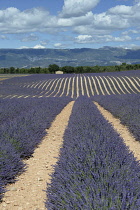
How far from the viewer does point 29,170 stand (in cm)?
472

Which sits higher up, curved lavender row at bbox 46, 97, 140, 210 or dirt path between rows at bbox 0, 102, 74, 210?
curved lavender row at bbox 46, 97, 140, 210

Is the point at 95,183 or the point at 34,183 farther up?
the point at 95,183

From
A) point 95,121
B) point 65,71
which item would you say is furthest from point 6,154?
point 65,71

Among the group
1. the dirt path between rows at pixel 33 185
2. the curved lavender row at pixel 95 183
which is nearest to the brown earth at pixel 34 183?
the dirt path between rows at pixel 33 185

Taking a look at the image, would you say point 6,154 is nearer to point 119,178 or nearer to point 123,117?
point 119,178

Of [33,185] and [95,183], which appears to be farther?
[33,185]

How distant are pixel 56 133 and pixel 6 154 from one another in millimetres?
3841

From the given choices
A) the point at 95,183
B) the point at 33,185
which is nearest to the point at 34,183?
the point at 33,185

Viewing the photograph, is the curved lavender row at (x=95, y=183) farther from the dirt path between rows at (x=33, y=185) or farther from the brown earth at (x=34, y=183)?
the dirt path between rows at (x=33, y=185)

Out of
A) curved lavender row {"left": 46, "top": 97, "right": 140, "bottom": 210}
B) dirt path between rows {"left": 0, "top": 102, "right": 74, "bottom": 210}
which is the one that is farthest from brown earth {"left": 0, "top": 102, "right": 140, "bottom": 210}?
curved lavender row {"left": 46, "top": 97, "right": 140, "bottom": 210}

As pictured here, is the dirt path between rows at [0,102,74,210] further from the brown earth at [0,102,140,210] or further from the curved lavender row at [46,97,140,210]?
the curved lavender row at [46,97,140,210]

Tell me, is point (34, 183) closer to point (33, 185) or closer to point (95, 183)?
point (33, 185)

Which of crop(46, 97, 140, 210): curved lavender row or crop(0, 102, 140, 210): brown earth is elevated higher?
crop(46, 97, 140, 210): curved lavender row

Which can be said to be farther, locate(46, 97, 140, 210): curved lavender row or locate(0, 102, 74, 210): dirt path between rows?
locate(0, 102, 74, 210): dirt path between rows
